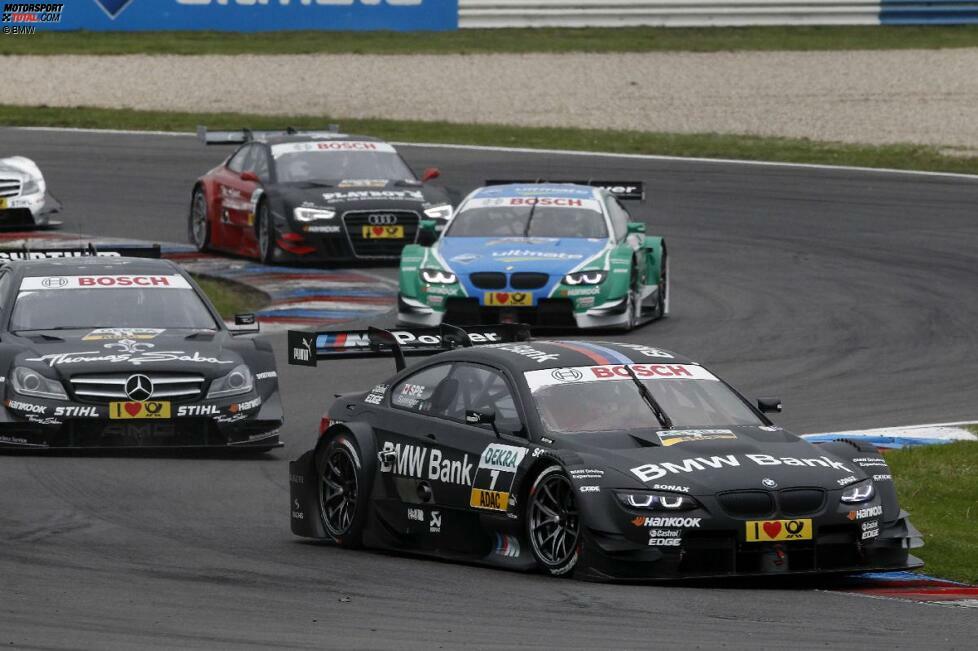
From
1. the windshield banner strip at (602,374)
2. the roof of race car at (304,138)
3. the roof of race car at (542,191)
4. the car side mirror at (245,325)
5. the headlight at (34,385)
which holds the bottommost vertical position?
the headlight at (34,385)

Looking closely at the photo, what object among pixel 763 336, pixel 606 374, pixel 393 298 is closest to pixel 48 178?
pixel 393 298

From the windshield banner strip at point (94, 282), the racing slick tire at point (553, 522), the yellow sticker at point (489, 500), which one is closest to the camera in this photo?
the racing slick tire at point (553, 522)

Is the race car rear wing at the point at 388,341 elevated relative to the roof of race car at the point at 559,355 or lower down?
lower down

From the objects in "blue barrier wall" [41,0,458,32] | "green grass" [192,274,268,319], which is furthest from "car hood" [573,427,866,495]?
"blue barrier wall" [41,0,458,32]

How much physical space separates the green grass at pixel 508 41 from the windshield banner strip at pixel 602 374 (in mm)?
32714

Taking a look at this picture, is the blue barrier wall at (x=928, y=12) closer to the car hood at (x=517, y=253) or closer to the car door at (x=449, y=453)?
the car hood at (x=517, y=253)

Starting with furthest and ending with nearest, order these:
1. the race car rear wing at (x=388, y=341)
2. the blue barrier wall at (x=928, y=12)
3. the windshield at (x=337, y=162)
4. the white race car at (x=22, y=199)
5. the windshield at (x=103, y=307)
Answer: the blue barrier wall at (x=928, y=12) < the white race car at (x=22, y=199) < the windshield at (x=337, y=162) < the windshield at (x=103, y=307) < the race car rear wing at (x=388, y=341)

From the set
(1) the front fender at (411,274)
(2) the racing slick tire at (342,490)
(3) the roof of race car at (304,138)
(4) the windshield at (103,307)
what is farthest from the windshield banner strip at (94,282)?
(3) the roof of race car at (304,138)

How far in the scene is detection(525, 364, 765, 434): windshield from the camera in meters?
9.65

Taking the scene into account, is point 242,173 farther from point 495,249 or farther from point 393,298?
point 495,249

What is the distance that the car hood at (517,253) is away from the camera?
62.6ft

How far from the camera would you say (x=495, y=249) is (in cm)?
1947

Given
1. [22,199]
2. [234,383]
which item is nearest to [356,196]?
[22,199]

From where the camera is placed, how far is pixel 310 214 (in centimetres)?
2320
